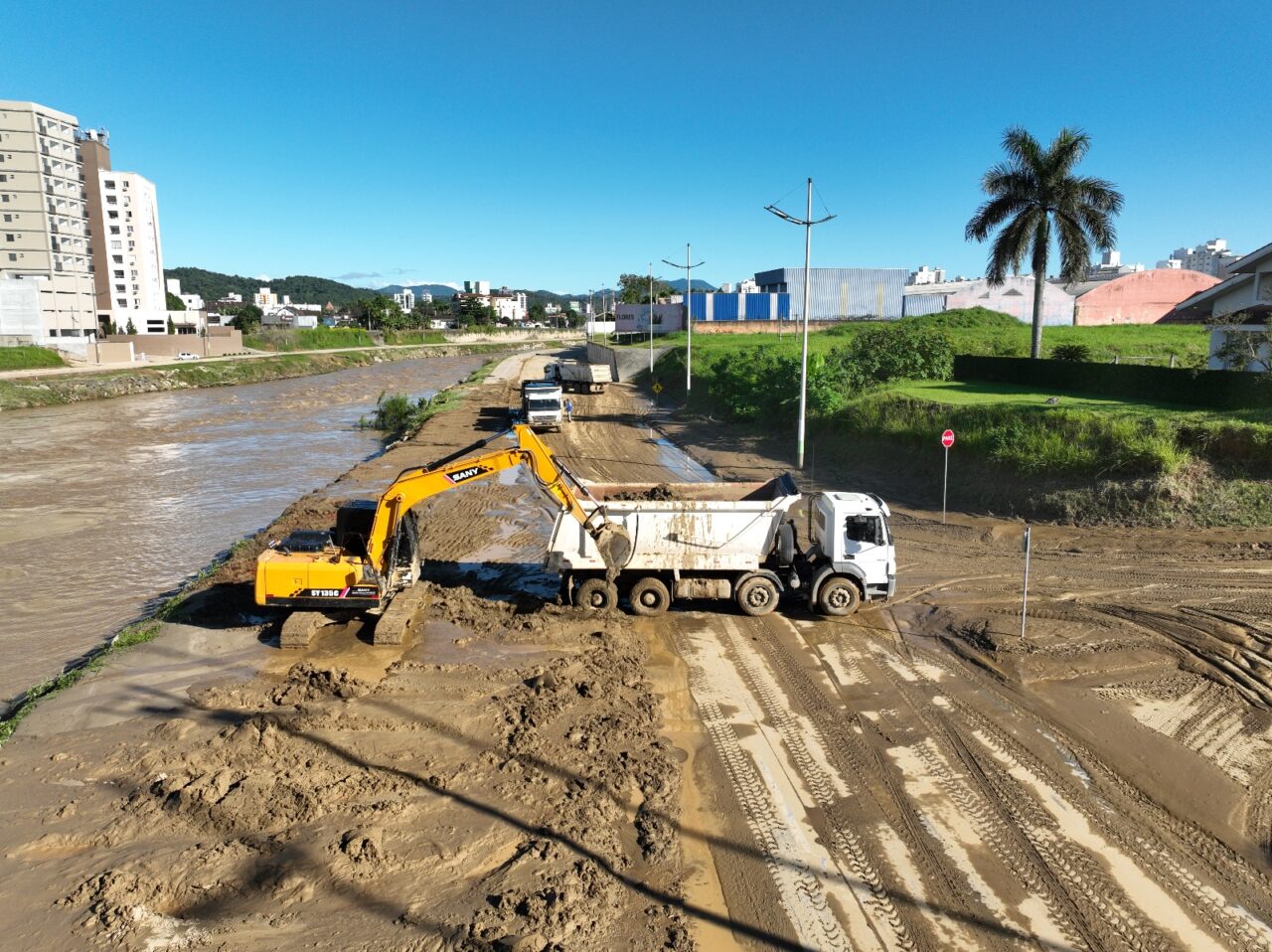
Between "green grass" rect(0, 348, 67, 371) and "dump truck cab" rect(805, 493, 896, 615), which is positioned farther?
"green grass" rect(0, 348, 67, 371)

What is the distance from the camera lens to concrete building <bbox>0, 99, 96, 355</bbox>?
88375mm

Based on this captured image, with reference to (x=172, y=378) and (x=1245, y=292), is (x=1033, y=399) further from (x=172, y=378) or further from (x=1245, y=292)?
(x=172, y=378)

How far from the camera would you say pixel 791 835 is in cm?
810

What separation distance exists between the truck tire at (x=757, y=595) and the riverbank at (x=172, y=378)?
57.2 meters

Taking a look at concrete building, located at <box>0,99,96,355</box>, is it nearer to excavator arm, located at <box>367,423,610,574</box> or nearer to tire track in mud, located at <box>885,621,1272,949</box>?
excavator arm, located at <box>367,423,610,574</box>

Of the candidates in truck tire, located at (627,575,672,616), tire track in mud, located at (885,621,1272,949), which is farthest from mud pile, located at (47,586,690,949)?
tire track in mud, located at (885,621,1272,949)

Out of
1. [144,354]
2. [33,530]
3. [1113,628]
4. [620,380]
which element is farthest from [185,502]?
[144,354]

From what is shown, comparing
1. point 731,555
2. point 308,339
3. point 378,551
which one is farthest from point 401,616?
point 308,339

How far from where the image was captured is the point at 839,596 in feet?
46.7

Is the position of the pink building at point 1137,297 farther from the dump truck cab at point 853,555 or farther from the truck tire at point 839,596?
the truck tire at point 839,596

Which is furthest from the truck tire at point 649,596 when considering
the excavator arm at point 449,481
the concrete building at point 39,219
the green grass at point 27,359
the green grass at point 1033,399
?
the concrete building at point 39,219

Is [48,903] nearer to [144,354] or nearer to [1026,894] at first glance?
[1026,894]

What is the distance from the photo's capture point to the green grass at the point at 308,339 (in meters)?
112

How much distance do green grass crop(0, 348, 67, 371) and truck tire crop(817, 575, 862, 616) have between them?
78027 millimetres
